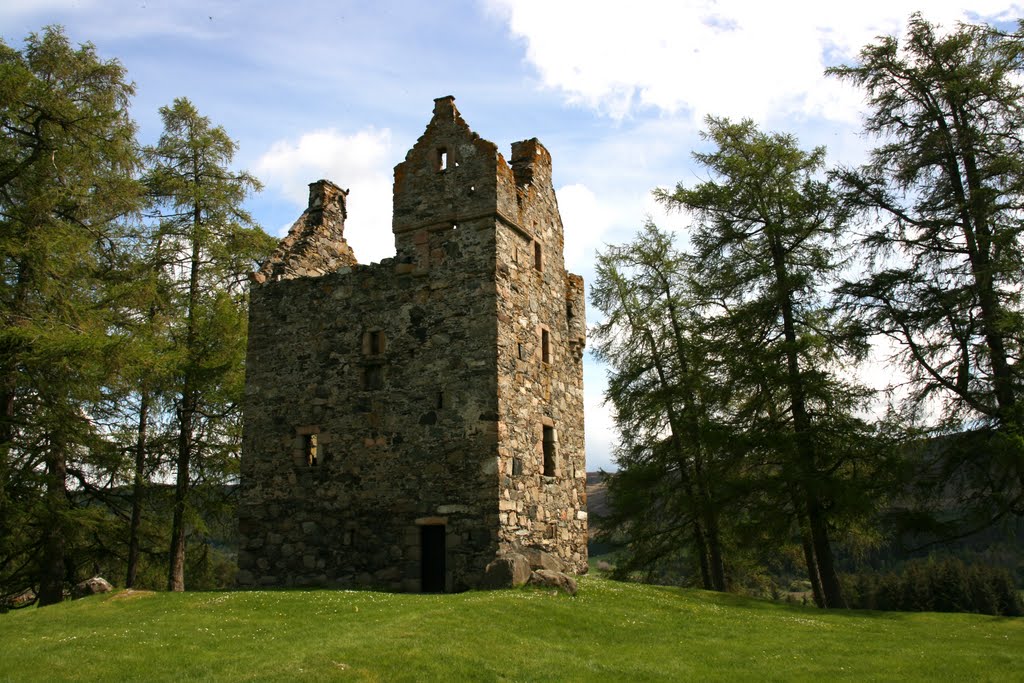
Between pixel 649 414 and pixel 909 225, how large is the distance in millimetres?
9331

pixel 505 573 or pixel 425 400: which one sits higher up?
pixel 425 400

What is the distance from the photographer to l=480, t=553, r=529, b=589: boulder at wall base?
1477 centimetres

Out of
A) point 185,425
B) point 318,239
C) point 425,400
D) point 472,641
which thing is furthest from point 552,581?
point 185,425

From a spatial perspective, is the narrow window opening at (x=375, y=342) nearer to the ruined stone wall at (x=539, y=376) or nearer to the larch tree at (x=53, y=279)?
the ruined stone wall at (x=539, y=376)

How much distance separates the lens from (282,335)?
18672 millimetres

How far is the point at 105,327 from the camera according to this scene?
21.2 metres

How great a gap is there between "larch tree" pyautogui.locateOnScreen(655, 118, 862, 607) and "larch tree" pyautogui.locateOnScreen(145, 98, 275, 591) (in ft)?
43.6

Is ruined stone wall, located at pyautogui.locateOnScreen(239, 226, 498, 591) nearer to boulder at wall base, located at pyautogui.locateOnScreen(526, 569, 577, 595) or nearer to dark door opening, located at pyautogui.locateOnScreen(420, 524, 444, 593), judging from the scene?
dark door opening, located at pyautogui.locateOnScreen(420, 524, 444, 593)

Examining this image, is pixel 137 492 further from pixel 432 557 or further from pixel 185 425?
pixel 432 557

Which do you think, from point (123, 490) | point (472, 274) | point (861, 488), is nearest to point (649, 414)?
point (861, 488)

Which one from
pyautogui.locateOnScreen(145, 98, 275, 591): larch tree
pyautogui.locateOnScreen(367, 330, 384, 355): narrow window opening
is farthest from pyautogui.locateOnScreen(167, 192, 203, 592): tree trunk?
pyautogui.locateOnScreen(367, 330, 384, 355): narrow window opening

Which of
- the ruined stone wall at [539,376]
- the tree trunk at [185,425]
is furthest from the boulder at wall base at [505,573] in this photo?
the tree trunk at [185,425]

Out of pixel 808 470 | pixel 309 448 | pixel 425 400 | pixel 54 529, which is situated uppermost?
pixel 425 400

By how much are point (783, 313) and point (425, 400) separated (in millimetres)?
9837
